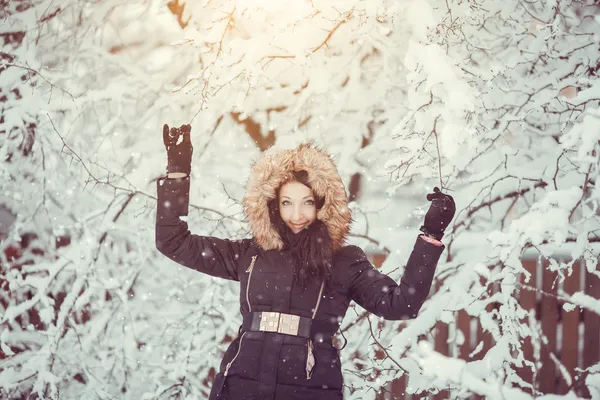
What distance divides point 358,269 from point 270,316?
16.2 inches

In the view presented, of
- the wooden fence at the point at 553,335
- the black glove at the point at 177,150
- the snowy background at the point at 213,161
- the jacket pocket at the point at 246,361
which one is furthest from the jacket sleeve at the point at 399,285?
the wooden fence at the point at 553,335

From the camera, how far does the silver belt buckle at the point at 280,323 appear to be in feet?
8.00

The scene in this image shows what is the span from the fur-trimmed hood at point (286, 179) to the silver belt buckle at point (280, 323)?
309 millimetres

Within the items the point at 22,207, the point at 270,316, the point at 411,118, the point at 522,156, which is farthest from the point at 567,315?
the point at 22,207

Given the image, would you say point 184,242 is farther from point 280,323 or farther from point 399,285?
point 399,285

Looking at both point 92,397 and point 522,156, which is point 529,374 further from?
point 92,397

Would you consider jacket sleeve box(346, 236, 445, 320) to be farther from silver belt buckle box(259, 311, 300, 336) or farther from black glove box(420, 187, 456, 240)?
silver belt buckle box(259, 311, 300, 336)

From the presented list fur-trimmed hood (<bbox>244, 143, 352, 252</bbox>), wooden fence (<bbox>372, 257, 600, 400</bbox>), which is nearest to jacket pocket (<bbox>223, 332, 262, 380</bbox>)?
fur-trimmed hood (<bbox>244, 143, 352, 252</bbox>)

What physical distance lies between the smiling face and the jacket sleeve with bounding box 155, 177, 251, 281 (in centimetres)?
23

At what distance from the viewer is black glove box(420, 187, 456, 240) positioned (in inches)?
92.3

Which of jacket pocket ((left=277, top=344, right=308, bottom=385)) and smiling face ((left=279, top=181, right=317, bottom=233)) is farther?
smiling face ((left=279, top=181, right=317, bottom=233))

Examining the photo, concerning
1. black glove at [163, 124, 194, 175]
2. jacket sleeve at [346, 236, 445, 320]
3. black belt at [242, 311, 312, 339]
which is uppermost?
black glove at [163, 124, 194, 175]

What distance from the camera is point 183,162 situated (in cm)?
257

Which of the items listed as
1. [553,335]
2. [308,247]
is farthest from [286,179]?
[553,335]
